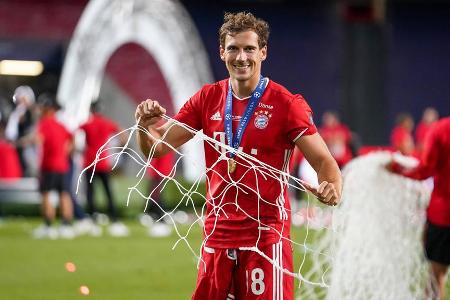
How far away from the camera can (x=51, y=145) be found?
54.0ft

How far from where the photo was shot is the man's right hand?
5.40 metres

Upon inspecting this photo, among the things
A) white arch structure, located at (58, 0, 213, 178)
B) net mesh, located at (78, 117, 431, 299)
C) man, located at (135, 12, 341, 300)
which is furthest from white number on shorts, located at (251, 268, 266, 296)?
white arch structure, located at (58, 0, 213, 178)

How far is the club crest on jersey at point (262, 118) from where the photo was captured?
5477 mm

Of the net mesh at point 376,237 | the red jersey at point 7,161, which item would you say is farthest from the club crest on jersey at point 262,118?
the red jersey at point 7,161

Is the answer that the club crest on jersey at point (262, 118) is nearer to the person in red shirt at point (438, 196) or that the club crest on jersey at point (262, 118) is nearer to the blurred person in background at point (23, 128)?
the person in red shirt at point (438, 196)

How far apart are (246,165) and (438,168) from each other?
2776 millimetres

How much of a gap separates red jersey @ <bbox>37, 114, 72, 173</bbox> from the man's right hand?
36.6 feet

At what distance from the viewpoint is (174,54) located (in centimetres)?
2444

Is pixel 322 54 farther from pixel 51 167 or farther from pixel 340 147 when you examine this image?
pixel 51 167

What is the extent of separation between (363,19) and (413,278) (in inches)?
802

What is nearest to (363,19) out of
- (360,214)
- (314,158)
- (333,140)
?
(333,140)

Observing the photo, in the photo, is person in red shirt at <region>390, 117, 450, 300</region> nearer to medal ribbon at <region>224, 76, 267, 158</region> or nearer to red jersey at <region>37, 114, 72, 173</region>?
medal ribbon at <region>224, 76, 267, 158</region>

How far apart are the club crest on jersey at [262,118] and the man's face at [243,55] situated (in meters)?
0.20

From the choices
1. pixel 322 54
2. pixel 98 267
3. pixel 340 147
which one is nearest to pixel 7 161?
pixel 340 147
